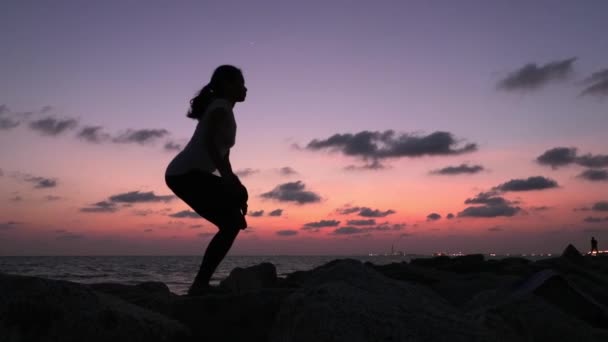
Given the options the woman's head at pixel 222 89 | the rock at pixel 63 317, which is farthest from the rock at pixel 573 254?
the rock at pixel 63 317

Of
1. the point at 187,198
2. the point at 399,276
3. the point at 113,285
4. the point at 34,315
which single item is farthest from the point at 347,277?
the point at 399,276

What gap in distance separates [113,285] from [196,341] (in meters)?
2.49

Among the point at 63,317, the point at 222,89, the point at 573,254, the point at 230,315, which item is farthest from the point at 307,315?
the point at 573,254

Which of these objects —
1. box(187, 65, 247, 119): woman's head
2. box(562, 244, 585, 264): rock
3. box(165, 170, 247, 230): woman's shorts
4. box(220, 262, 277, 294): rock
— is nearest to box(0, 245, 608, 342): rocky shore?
box(165, 170, 247, 230): woman's shorts

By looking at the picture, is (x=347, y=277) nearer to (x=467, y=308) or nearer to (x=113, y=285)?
(x=467, y=308)

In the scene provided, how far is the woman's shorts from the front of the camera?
3629 mm

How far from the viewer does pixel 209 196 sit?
363cm

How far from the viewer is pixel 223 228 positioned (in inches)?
145

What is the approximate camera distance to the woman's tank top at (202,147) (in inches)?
145

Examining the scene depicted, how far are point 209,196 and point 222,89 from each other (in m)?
0.80

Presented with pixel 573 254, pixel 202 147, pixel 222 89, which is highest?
pixel 222 89

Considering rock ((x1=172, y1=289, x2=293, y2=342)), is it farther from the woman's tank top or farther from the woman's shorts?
the woman's tank top

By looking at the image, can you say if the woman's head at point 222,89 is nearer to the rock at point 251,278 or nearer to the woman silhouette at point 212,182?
the woman silhouette at point 212,182

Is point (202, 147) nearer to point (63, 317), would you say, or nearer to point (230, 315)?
point (230, 315)
